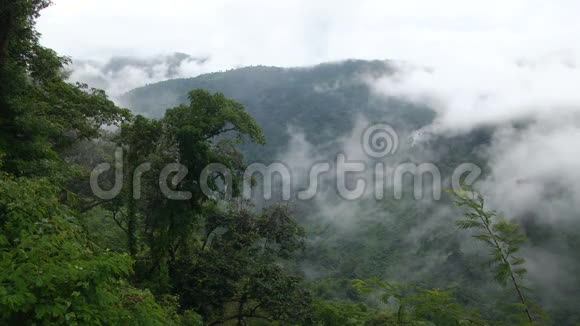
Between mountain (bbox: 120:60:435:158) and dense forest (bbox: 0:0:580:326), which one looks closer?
dense forest (bbox: 0:0:580:326)

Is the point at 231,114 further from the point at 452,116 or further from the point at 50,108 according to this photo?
the point at 452,116

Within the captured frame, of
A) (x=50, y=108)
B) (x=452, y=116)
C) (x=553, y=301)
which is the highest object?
(x=452, y=116)

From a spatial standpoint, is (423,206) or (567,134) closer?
(423,206)

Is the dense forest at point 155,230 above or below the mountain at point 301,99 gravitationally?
below

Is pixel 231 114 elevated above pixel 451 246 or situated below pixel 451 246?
above

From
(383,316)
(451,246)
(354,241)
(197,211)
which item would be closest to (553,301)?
(451,246)

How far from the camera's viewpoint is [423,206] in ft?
229

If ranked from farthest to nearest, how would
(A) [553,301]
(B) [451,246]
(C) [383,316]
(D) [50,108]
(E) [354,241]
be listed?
1. (E) [354,241]
2. (B) [451,246]
3. (A) [553,301]
4. (C) [383,316]
5. (D) [50,108]

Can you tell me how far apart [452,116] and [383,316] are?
9848 cm

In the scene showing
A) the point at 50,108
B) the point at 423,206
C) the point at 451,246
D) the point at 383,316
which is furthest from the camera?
the point at 423,206

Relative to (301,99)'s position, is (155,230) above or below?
below

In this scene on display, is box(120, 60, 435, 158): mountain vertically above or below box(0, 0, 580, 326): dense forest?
above

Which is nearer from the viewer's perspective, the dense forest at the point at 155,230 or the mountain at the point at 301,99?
the dense forest at the point at 155,230

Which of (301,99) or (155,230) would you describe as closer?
(155,230)
